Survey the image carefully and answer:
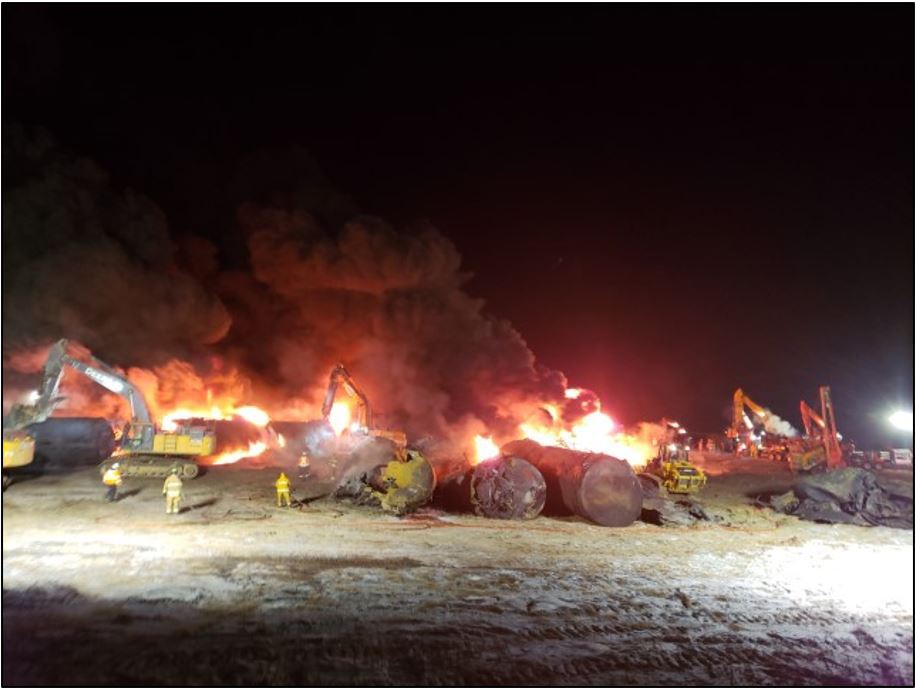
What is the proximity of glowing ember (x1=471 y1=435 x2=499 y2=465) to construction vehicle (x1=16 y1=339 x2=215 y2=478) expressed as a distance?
438 inches

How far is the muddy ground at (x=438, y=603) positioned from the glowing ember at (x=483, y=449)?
11097 mm

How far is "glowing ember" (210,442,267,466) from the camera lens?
24.7m

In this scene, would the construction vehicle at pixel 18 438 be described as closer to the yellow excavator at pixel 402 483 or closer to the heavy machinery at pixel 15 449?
the heavy machinery at pixel 15 449

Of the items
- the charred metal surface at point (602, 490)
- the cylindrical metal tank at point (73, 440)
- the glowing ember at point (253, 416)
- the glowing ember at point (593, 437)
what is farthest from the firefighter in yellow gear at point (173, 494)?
the glowing ember at point (593, 437)

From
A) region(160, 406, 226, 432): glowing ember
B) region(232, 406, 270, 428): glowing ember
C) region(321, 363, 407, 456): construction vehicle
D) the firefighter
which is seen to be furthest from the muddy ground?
region(232, 406, 270, 428): glowing ember

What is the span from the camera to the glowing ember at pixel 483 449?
2414cm

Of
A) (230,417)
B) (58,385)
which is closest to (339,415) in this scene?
(230,417)

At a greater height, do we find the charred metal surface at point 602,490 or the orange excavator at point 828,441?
the orange excavator at point 828,441

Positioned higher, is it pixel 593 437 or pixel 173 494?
pixel 593 437

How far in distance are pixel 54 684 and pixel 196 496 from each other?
1155 centimetres

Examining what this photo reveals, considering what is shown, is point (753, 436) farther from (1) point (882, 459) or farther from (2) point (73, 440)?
(2) point (73, 440)

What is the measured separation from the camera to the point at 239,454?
26.8m

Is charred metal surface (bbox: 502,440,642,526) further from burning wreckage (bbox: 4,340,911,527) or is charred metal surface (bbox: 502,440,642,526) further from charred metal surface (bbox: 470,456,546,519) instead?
charred metal surface (bbox: 470,456,546,519)

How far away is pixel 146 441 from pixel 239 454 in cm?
780
